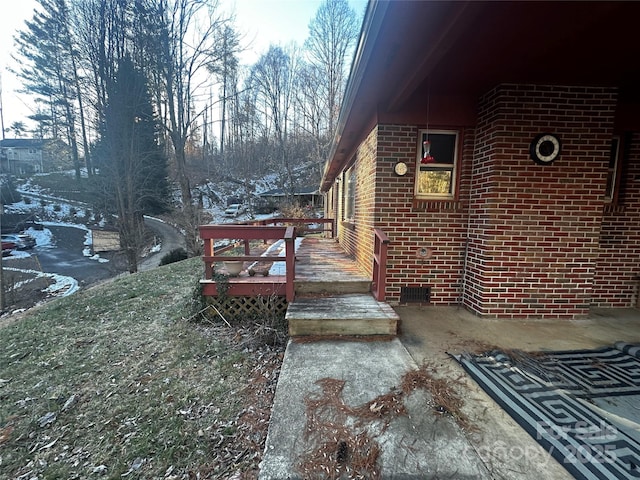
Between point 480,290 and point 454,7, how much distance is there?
2941 mm

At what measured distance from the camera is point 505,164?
3.37 m

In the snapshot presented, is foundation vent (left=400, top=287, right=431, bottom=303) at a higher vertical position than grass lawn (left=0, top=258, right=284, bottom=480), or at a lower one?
higher

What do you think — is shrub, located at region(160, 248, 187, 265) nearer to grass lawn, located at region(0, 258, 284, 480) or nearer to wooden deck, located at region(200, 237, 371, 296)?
grass lawn, located at region(0, 258, 284, 480)

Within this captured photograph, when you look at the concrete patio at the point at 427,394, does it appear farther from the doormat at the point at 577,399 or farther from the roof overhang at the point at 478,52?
the roof overhang at the point at 478,52

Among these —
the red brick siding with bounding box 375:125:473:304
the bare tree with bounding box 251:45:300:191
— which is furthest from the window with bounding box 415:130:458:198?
the bare tree with bounding box 251:45:300:191

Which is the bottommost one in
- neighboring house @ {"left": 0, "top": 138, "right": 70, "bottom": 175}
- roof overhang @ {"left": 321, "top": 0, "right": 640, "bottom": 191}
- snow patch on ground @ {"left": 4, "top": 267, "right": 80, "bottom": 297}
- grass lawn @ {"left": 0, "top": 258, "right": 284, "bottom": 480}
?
snow patch on ground @ {"left": 4, "top": 267, "right": 80, "bottom": 297}

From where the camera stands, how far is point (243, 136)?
26.9 m

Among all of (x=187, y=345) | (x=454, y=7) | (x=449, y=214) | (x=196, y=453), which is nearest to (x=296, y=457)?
(x=196, y=453)

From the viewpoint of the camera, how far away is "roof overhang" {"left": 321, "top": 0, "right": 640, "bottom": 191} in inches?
76.1

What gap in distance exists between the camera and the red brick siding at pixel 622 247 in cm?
386

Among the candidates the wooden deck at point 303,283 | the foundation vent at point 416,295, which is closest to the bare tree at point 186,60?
the wooden deck at point 303,283

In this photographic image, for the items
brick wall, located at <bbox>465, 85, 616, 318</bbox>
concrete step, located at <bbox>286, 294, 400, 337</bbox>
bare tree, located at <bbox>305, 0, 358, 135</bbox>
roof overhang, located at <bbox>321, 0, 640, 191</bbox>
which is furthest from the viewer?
bare tree, located at <bbox>305, 0, 358, 135</bbox>

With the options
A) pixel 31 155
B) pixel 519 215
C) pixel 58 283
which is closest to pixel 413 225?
pixel 519 215

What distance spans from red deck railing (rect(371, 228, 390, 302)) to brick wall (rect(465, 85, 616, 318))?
1227 mm
